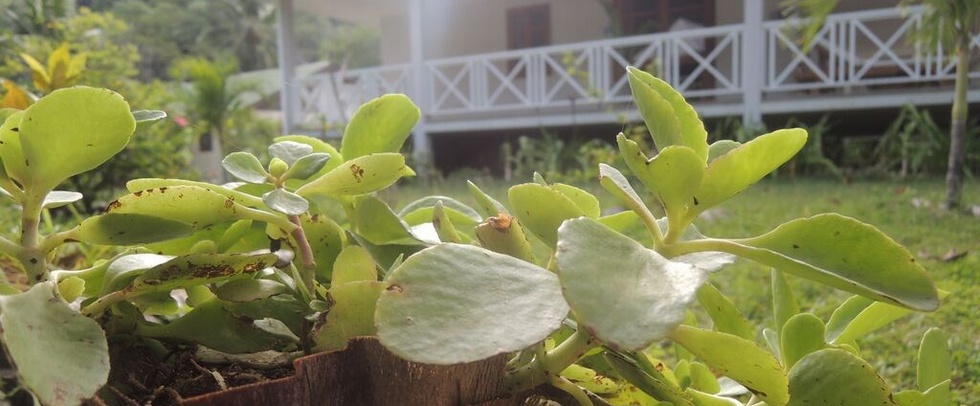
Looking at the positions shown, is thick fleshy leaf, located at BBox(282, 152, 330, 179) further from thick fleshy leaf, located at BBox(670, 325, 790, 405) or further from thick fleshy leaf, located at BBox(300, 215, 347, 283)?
thick fleshy leaf, located at BBox(670, 325, 790, 405)

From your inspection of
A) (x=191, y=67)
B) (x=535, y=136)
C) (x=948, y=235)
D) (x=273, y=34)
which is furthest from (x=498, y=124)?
(x=273, y=34)

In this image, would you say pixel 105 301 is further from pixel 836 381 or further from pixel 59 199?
pixel 836 381

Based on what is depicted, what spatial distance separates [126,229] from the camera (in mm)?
257

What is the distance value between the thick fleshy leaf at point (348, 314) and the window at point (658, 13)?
668 centimetres

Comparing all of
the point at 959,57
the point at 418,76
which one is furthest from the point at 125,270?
the point at 418,76

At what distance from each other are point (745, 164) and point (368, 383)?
0.45 ft

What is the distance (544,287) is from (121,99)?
0.15 m

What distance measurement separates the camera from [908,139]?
4309 mm

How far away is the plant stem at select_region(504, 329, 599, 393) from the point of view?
24 centimetres

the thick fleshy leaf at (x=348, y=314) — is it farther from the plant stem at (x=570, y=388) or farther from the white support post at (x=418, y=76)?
the white support post at (x=418, y=76)

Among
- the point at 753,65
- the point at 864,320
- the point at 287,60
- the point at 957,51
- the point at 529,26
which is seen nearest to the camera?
the point at 864,320

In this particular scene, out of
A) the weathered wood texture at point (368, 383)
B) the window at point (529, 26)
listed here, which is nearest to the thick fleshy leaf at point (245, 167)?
the weathered wood texture at point (368, 383)

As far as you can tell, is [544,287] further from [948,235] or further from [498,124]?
[498,124]

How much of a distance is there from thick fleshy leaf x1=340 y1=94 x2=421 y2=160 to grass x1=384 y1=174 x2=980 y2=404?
278 millimetres
